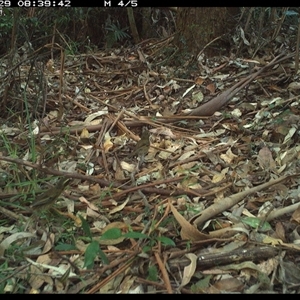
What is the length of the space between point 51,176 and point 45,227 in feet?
0.96

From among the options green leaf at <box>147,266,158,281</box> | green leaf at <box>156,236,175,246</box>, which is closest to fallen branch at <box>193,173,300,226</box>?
green leaf at <box>156,236,175,246</box>

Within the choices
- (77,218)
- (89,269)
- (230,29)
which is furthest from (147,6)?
(89,269)

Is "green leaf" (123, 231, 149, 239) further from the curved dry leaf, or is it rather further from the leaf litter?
the curved dry leaf

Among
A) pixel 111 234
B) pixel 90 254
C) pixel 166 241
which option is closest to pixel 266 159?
pixel 166 241

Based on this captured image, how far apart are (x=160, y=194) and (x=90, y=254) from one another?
46cm

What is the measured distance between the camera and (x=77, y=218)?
1693mm

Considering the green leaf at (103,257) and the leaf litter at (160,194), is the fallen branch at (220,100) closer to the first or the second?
the leaf litter at (160,194)

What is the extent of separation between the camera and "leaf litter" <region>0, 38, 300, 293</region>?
144cm

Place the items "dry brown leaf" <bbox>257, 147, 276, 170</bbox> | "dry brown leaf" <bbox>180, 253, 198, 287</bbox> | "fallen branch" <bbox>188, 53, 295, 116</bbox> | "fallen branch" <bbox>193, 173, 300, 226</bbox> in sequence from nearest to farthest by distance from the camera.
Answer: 1. "dry brown leaf" <bbox>180, 253, 198, 287</bbox>
2. "fallen branch" <bbox>193, 173, 300, 226</bbox>
3. "dry brown leaf" <bbox>257, 147, 276, 170</bbox>
4. "fallen branch" <bbox>188, 53, 295, 116</bbox>

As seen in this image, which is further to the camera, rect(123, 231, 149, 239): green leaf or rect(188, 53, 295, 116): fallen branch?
rect(188, 53, 295, 116): fallen branch

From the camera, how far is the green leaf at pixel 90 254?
1.42m

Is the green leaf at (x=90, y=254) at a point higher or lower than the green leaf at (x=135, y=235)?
lower

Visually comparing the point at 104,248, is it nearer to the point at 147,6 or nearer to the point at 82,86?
the point at 82,86

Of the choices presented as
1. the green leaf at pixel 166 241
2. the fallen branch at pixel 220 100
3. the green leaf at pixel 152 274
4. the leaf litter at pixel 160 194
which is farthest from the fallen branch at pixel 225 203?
the fallen branch at pixel 220 100
